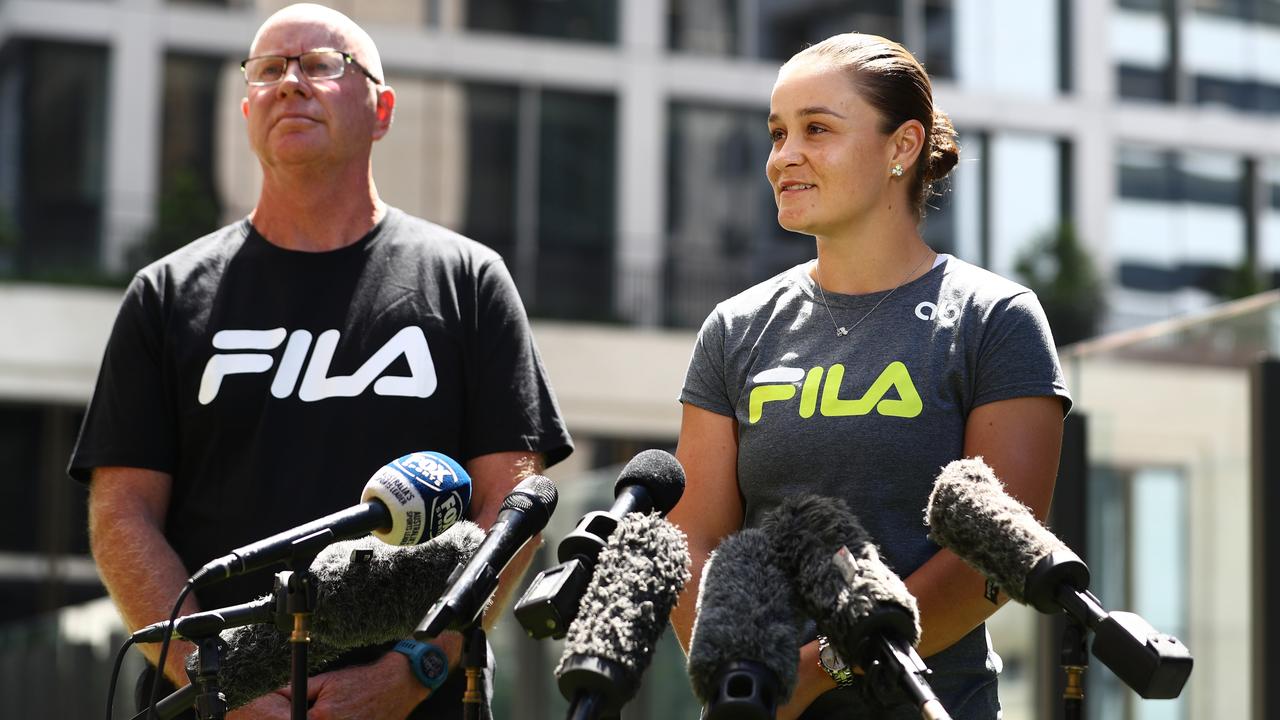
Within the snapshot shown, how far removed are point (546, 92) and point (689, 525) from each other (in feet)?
64.2

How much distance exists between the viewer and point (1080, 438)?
23.0 feet

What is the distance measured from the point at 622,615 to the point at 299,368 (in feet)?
4.94

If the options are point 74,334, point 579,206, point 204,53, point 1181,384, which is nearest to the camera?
point 1181,384

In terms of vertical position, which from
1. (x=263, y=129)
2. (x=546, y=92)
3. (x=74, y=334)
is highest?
(x=546, y=92)

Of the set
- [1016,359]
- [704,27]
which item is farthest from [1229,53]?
[1016,359]

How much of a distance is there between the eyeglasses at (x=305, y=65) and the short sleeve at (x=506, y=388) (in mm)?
542

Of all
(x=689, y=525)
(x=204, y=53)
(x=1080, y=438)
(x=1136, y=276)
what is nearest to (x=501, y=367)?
(x=689, y=525)

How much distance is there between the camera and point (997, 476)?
120 inches

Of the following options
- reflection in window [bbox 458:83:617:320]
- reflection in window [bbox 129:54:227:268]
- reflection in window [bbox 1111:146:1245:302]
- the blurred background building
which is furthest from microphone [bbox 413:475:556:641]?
reflection in window [bbox 1111:146:1245:302]

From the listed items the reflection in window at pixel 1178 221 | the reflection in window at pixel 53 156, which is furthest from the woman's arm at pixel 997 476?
the reflection in window at pixel 1178 221

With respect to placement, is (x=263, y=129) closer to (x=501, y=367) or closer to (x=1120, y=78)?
(x=501, y=367)

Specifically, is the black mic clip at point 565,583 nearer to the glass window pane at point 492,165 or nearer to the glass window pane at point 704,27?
the glass window pane at point 492,165

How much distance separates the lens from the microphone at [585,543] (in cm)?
245

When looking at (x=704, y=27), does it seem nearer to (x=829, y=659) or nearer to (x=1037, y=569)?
(x=829, y=659)
